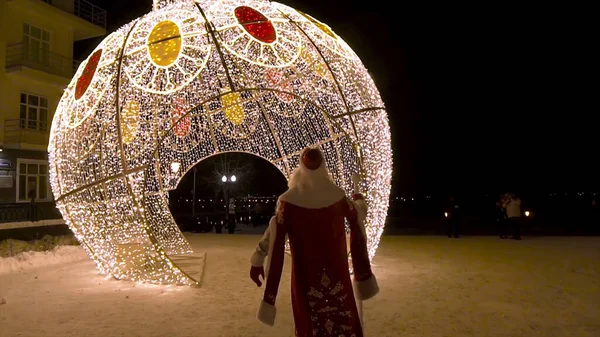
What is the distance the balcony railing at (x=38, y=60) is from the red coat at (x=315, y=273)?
16.5 meters

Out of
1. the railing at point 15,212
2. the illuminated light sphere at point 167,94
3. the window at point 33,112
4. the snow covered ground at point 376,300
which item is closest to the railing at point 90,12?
the window at point 33,112

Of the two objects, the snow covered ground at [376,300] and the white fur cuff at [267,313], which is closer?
the white fur cuff at [267,313]

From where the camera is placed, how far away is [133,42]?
6.59m

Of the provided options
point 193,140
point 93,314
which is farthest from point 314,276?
point 193,140

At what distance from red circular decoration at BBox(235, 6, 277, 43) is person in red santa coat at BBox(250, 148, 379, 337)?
377 cm

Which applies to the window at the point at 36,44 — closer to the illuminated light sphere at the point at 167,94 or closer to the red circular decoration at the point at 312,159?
the illuminated light sphere at the point at 167,94

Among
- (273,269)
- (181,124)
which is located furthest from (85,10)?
(273,269)

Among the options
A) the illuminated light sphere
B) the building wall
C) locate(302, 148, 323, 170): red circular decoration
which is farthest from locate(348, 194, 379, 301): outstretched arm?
the building wall

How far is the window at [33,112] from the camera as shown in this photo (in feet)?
56.9

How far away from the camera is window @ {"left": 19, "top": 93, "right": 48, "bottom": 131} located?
56.9 feet

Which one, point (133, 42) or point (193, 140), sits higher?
point (133, 42)

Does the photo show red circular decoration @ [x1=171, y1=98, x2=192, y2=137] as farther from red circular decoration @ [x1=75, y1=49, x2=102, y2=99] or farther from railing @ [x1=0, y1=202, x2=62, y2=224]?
railing @ [x1=0, y1=202, x2=62, y2=224]

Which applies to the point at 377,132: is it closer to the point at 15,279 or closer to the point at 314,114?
the point at 314,114

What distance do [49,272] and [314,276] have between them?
600cm
